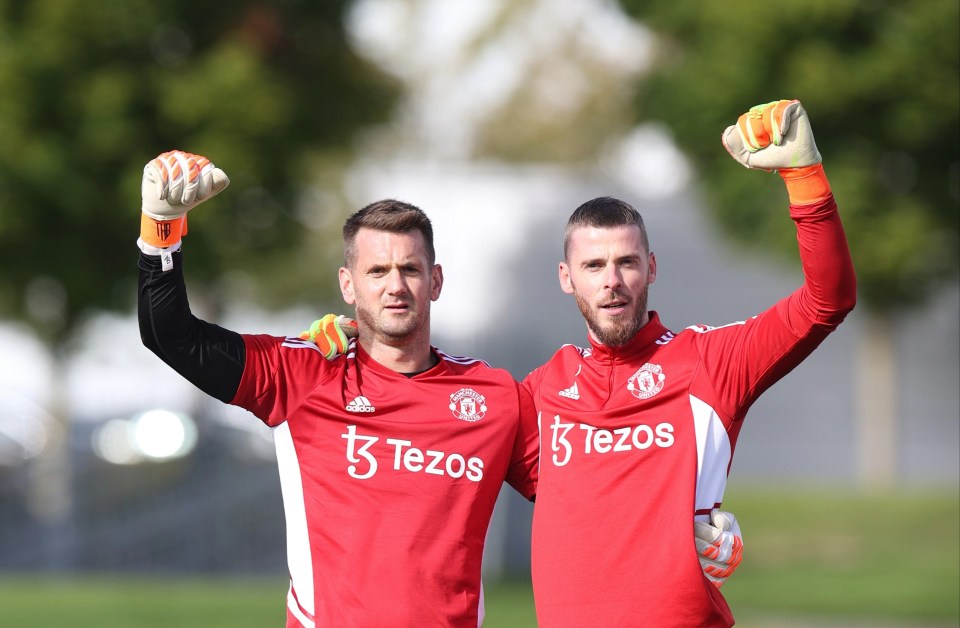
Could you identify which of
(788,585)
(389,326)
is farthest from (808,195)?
(788,585)

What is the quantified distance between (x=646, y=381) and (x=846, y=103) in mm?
14305

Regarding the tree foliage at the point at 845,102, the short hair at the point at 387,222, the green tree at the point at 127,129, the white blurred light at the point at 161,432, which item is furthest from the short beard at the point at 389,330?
the white blurred light at the point at 161,432

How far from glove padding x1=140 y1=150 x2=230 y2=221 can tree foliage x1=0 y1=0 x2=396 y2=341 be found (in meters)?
13.0

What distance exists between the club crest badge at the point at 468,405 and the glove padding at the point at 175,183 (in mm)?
1293

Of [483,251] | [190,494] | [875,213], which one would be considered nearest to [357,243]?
[190,494]

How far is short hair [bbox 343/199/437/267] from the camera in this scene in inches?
224

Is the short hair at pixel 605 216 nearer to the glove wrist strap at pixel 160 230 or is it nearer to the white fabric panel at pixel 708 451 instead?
the white fabric panel at pixel 708 451

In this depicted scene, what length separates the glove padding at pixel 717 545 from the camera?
528 centimetres

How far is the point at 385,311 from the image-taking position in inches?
221

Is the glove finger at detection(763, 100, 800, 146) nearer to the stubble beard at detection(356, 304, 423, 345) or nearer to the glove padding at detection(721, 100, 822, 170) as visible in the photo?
the glove padding at detection(721, 100, 822, 170)

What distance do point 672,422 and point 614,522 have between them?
0.45 metres

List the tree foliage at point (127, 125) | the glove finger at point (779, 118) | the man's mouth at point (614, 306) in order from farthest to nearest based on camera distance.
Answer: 1. the tree foliage at point (127, 125)
2. the man's mouth at point (614, 306)
3. the glove finger at point (779, 118)

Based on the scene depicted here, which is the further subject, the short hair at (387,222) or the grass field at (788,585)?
the grass field at (788,585)

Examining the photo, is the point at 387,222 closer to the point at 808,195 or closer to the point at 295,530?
the point at 295,530
